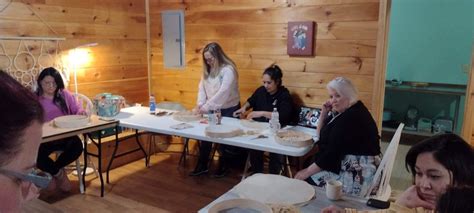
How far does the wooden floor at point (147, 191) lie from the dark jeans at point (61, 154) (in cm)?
27

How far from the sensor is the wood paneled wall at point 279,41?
10.8 feet

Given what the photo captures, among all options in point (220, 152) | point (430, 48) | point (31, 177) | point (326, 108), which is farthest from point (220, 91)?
point (430, 48)

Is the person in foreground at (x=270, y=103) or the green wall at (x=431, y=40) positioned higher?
the green wall at (x=431, y=40)

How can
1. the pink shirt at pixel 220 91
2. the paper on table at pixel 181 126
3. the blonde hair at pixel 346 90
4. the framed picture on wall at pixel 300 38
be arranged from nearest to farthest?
1. the blonde hair at pixel 346 90
2. the paper on table at pixel 181 126
3. the framed picture on wall at pixel 300 38
4. the pink shirt at pixel 220 91

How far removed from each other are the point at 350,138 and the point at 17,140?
209 cm

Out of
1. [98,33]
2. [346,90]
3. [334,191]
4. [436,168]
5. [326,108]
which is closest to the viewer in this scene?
[436,168]

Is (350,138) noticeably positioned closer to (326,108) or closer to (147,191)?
(326,108)

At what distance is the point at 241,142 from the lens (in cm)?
260

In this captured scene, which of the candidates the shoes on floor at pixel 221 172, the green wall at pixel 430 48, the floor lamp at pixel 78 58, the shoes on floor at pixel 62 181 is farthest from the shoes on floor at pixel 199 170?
the green wall at pixel 430 48

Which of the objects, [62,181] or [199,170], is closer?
[62,181]

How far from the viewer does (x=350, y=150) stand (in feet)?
7.76

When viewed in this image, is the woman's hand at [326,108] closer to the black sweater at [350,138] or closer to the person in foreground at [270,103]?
the black sweater at [350,138]

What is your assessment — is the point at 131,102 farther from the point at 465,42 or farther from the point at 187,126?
the point at 465,42

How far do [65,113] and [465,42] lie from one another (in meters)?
4.83
